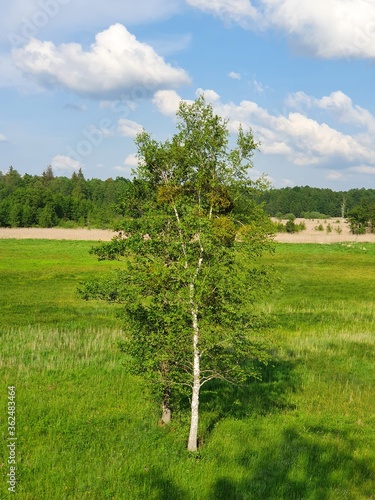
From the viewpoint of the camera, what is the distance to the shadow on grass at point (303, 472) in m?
10.0

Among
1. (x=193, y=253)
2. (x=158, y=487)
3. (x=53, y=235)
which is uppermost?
(x=193, y=253)

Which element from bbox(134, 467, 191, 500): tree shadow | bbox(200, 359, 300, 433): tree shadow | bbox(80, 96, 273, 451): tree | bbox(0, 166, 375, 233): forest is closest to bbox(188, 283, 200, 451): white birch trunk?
bbox(80, 96, 273, 451): tree

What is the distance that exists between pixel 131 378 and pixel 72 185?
541 ft

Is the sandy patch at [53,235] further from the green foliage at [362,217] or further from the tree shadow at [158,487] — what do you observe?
the tree shadow at [158,487]

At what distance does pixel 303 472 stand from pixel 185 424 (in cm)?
369

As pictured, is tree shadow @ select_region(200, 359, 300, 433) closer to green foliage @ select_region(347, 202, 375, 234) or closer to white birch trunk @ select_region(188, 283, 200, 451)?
white birch trunk @ select_region(188, 283, 200, 451)

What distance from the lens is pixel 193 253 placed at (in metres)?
11.3

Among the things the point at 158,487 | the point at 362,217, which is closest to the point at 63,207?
the point at 362,217

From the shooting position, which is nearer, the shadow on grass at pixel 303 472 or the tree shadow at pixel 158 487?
the tree shadow at pixel 158 487

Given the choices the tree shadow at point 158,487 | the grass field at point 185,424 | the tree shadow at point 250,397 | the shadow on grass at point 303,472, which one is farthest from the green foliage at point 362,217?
the tree shadow at point 158,487

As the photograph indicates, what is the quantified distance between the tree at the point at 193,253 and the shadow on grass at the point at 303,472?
1.77 m

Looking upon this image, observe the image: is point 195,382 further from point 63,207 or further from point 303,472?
point 63,207

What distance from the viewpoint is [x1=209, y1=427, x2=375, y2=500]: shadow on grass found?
10.0 meters

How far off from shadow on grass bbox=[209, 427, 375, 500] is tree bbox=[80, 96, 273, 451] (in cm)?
177
